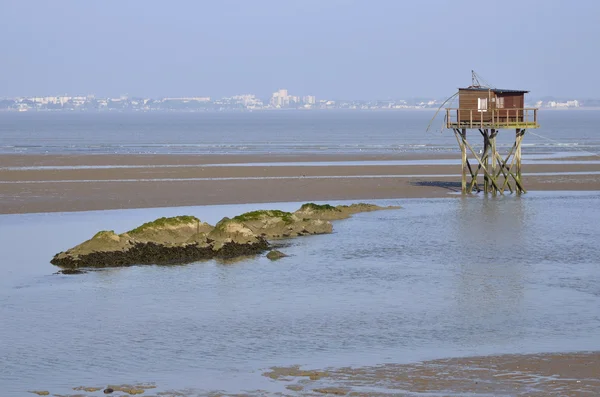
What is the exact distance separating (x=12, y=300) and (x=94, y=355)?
5.44 metres

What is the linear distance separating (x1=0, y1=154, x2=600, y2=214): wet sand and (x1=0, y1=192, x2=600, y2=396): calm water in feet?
26.5

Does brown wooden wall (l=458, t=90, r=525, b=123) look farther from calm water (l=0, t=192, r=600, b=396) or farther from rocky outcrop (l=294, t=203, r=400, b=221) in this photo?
calm water (l=0, t=192, r=600, b=396)

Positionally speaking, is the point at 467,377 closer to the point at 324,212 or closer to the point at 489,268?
the point at 489,268

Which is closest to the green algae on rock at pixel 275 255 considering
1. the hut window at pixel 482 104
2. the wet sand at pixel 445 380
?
the wet sand at pixel 445 380

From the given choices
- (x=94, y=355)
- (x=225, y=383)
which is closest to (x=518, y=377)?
(x=225, y=383)

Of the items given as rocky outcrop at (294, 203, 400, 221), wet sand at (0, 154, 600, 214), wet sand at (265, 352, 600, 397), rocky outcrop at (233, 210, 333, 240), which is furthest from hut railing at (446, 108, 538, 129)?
wet sand at (265, 352, 600, 397)

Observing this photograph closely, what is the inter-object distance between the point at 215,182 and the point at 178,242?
A: 21.0 meters

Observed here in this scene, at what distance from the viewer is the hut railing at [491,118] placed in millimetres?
42375

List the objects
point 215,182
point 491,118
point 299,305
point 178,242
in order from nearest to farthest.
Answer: point 299,305
point 178,242
point 491,118
point 215,182

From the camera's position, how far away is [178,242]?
92.1ft

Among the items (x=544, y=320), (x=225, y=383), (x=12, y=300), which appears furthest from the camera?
(x=12, y=300)

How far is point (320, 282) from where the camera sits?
77.1ft

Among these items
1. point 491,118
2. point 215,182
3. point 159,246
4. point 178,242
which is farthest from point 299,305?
point 215,182

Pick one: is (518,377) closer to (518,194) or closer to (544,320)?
(544,320)
